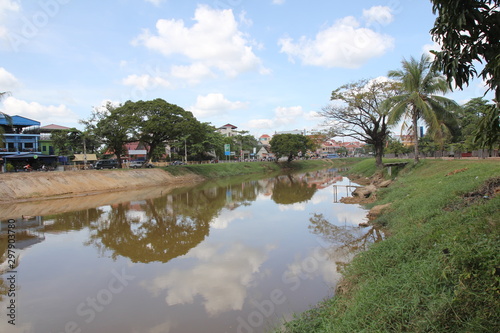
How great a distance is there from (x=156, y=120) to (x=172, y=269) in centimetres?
2577

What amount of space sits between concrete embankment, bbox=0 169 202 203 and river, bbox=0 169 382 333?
22.7 ft

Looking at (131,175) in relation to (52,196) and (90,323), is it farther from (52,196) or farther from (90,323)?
(90,323)

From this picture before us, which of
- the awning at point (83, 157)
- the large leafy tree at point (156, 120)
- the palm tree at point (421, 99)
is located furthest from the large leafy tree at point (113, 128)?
the palm tree at point (421, 99)

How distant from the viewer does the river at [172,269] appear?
18.7 ft

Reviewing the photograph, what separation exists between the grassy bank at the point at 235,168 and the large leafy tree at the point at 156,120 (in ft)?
17.3

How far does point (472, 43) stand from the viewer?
14.2ft

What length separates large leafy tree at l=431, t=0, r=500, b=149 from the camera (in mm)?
3881

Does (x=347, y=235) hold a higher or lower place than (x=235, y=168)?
lower

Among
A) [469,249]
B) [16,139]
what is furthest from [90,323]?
[16,139]

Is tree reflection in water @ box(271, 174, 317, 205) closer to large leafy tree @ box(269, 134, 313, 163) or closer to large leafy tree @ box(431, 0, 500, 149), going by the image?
large leafy tree @ box(431, 0, 500, 149)

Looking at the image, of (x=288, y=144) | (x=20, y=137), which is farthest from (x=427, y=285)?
(x=288, y=144)

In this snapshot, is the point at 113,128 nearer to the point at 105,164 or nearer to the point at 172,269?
the point at 105,164

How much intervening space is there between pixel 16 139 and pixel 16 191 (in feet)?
86.7

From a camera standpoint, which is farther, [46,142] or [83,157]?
[46,142]
